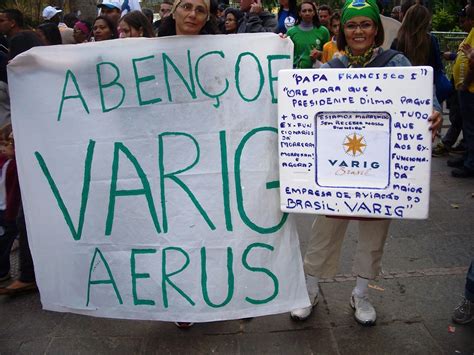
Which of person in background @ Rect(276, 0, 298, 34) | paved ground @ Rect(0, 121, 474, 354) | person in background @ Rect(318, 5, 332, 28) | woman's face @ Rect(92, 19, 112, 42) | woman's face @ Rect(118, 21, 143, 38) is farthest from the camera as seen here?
person in background @ Rect(318, 5, 332, 28)

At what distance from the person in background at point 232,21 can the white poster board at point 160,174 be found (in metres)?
4.21

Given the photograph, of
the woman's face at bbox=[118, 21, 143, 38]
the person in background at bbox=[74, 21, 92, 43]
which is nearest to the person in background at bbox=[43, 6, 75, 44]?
the person in background at bbox=[74, 21, 92, 43]

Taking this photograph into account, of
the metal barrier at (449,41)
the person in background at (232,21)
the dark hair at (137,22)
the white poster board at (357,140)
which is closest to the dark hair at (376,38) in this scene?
the white poster board at (357,140)

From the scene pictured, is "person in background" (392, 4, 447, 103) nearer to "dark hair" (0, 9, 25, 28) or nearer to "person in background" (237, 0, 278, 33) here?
"person in background" (237, 0, 278, 33)

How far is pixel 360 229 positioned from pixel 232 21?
4.47 meters

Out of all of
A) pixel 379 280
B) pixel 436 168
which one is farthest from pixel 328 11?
pixel 379 280

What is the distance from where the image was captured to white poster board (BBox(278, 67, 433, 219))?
6.32 ft

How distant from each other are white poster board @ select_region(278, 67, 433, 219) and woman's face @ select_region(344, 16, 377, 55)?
444 millimetres

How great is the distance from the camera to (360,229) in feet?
8.39

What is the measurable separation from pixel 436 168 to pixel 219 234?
375 cm

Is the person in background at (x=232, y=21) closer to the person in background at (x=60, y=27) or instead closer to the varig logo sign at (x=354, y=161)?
the person in background at (x=60, y=27)

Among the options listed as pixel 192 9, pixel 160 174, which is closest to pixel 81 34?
pixel 192 9

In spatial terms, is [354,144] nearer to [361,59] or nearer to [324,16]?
[361,59]

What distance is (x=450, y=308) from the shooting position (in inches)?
108
